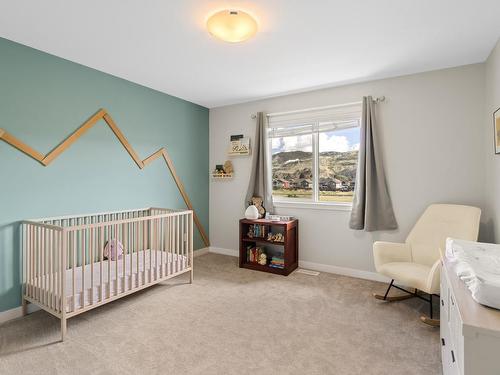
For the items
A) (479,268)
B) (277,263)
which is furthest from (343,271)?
(479,268)

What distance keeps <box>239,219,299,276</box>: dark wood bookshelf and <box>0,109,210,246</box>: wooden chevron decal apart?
0.90 metres

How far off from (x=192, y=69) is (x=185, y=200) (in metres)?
1.87

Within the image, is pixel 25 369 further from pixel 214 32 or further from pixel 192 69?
pixel 192 69

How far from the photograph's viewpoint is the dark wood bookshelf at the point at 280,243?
3500 mm

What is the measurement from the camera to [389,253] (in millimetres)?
2752

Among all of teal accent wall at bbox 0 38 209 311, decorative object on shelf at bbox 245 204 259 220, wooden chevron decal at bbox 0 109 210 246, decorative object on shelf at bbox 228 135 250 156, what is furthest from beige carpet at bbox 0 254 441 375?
decorative object on shelf at bbox 228 135 250 156

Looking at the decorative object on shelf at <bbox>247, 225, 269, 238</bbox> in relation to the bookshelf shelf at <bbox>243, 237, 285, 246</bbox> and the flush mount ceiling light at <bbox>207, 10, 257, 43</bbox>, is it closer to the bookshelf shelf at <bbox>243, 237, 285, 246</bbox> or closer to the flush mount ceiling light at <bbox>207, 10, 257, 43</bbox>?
the bookshelf shelf at <bbox>243, 237, 285, 246</bbox>

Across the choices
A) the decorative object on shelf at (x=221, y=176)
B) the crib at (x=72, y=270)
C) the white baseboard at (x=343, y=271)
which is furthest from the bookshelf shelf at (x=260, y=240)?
the crib at (x=72, y=270)

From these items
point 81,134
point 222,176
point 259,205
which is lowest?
point 259,205

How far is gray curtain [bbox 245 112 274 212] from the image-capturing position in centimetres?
396

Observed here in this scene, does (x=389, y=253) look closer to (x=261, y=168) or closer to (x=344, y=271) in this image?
(x=344, y=271)

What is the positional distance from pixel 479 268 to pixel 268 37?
2065 mm

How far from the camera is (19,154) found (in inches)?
94.8

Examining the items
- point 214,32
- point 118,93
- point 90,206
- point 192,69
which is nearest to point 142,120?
point 118,93
